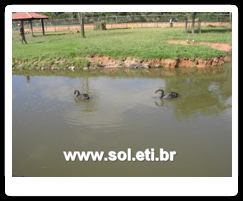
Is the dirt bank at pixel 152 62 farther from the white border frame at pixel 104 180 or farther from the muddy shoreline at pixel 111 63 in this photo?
the white border frame at pixel 104 180

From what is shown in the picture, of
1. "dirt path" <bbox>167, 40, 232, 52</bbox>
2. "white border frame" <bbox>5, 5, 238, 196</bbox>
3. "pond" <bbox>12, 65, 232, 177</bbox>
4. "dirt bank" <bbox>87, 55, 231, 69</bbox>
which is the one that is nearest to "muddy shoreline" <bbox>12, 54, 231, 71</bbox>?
"dirt bank" <bbox>87, 55, 231, 69</bbox>

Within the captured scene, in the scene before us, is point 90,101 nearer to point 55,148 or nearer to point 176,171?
point 55,148

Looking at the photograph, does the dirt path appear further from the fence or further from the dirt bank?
the fence

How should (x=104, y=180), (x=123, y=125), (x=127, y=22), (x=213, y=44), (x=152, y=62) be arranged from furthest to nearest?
(x=127, y=22), (x=213, y=44), (x=152, y=62), (x=123, y=125), (x=104, y=180)

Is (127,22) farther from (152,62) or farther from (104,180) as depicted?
(104,180)

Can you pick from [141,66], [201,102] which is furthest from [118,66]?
[201,102]

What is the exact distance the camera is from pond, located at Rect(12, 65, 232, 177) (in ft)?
17.7

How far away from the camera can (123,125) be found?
7145 millimetres

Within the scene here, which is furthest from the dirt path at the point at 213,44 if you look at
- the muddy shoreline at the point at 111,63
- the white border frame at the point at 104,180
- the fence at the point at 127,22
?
the white border frame at the point at 104,180

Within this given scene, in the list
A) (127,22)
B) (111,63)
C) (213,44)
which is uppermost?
(213,44)

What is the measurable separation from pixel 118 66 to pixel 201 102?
4.19 metres

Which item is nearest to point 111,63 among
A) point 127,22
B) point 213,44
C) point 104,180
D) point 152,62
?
point 152,62

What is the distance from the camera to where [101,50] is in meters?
12.8

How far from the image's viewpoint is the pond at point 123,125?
5.39 m
